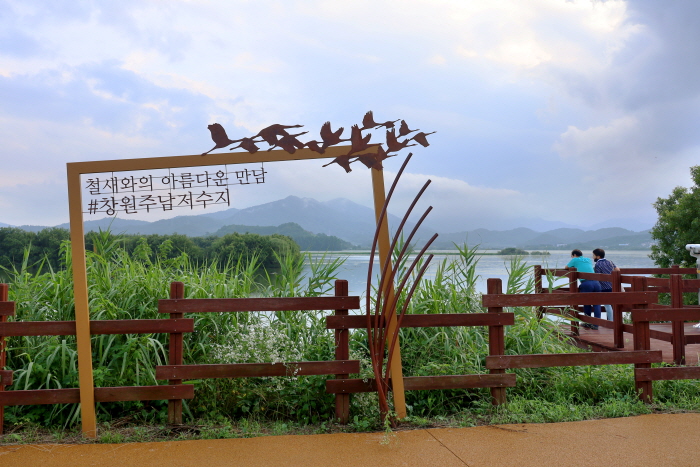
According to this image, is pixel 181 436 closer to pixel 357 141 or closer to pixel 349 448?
pixel 349 448

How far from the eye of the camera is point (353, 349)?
535 cm

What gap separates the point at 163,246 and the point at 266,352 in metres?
2.30

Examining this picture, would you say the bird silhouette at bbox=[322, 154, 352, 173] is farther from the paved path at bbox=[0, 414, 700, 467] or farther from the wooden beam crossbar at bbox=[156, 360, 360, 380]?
the paved path at bbox=[0, 414, 700, 467]

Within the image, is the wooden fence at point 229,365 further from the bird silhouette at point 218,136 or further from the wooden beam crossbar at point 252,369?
the bird silhouette at point 218,136

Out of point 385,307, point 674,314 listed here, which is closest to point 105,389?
point 385,307

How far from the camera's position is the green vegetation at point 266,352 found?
4.71 meters

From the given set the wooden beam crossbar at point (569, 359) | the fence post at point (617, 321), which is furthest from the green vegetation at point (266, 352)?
the fence post at point (617, 321)

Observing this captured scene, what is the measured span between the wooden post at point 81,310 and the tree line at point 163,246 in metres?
1.69

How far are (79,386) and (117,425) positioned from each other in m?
0.47

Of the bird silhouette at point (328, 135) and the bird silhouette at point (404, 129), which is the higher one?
the bird silhouette at point (404, 129)

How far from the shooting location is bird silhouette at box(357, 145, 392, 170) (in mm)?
3756

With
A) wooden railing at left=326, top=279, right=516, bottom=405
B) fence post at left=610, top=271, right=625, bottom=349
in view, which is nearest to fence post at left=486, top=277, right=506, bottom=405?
wooden railing at left=326, top=279, right=516, bottom=405

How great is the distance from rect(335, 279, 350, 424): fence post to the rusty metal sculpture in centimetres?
125

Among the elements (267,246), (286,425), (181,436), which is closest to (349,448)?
(286,425)
